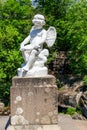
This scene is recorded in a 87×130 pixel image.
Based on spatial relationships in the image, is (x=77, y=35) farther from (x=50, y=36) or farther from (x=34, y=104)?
(x=34, y=104)

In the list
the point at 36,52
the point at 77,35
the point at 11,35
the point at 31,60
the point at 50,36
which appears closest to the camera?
the point at 31,60

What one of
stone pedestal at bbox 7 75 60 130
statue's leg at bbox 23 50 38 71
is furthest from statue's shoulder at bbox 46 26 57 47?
stone pedestal at bbox 7 75 60 130

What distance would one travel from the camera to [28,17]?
20203 mm

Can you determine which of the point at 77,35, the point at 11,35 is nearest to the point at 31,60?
the point at 11,35

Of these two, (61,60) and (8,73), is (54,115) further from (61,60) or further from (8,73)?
(61,60)

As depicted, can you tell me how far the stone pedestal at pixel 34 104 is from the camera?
851 centimetres

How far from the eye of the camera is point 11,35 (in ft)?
60.0

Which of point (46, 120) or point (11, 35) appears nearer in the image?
point (46, 120)

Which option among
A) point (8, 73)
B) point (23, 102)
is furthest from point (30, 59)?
point (8, 73)

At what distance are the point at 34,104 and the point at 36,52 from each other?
1.27 metres

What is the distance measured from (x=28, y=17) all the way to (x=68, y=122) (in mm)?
10065

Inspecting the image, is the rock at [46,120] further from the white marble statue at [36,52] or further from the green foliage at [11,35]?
the green foliage at [11,35]

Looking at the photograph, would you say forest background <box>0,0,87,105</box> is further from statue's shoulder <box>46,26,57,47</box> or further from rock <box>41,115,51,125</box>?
rock <box>41,115,51,125</box>

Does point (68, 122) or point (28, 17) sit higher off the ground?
point (28, 17)
